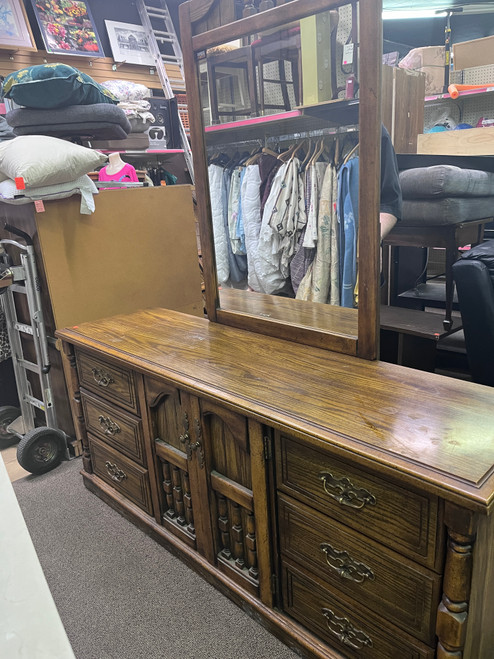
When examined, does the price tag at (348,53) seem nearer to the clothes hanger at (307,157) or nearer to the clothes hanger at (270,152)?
the clothes hanger at (307,157)

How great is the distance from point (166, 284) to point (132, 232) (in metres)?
0.34

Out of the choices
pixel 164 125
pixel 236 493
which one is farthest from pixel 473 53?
pixel 236 493

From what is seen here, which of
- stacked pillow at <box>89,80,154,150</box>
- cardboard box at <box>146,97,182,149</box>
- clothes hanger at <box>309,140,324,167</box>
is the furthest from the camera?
cardboard box at <box>146,97,182,149</box>

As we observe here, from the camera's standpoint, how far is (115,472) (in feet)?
6.54

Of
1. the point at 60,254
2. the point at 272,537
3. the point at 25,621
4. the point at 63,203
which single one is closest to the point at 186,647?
the point at 272,537

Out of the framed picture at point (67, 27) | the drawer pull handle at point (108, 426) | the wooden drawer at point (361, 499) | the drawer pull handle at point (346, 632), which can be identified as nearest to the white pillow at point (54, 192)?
the drawer pull handle at point (108, 426)

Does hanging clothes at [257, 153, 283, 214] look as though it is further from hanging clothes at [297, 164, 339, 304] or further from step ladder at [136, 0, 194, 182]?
step ladder at [136, 0, 194, 182]

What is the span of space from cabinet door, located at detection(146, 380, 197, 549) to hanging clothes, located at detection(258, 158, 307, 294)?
57 centimetres

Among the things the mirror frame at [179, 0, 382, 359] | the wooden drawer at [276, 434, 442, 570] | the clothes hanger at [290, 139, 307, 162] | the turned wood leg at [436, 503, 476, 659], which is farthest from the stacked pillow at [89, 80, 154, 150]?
the turned wood leg at [436, 503, 476, 659]

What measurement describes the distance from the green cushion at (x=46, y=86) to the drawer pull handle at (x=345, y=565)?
2.13 meters

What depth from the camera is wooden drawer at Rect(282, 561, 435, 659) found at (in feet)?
3.59

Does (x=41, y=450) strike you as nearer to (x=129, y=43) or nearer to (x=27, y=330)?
(x=27, y=330)

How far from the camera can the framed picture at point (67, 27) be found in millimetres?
4312

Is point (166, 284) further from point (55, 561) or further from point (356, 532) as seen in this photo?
point (356, 532)
